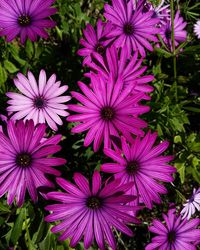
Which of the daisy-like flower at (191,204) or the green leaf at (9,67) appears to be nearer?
the daisy-like flower at (191,204)

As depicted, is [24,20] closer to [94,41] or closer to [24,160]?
[94,41]

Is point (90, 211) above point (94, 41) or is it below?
below

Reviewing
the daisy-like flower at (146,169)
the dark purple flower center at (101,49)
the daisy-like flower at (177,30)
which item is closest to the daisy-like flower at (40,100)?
the dark purple flower center at (101,49)

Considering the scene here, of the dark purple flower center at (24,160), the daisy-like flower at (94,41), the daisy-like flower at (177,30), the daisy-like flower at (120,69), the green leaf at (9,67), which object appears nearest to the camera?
the dark purple flower center at (24,160)

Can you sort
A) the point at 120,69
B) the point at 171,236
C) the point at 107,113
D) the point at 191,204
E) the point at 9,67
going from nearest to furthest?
the point at 107,113, the point at 120,69, the point at 171,236, the point at 191,204, the point at 9,67

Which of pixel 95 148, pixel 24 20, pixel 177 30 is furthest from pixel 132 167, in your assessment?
pixel 177 30

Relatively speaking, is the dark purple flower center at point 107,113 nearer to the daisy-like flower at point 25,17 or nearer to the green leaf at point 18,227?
the daisy-like flower at point 25,17

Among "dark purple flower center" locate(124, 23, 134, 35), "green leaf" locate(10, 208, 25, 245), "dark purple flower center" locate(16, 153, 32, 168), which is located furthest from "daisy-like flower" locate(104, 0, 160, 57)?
"green leaf" locate(10, 208, 25, 245)

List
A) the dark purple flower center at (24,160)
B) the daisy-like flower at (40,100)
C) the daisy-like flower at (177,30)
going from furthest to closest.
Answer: the daisy-like flower at (177,30)
the daisy-like flower at (40,100)
the dark purple flower center at (24,160)

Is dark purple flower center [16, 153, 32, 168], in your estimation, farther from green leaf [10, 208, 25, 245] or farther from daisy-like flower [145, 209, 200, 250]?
daisy-like flower [145, 209, 200, 250]
